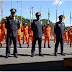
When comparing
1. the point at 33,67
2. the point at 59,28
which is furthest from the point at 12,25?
the point at 33,67

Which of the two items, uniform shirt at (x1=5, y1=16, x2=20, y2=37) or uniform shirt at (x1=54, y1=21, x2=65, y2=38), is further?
uniform shirt at (x1=54, y1=21, x2=65, y2=38)

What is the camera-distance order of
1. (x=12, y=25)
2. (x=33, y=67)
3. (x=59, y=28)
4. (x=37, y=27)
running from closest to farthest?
(x=33, y=67)
(x=12, y=25)
(x=37, y=27)
(x=59, y=28)

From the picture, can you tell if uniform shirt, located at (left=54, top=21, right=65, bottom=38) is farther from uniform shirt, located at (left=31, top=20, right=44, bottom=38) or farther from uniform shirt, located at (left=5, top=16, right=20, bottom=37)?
uniform shirt, located at (left=5, top=16, right=20, bottom=37)

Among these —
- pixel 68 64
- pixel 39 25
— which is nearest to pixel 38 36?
pixel 39 25

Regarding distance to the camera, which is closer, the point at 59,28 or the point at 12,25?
the point at 12,25

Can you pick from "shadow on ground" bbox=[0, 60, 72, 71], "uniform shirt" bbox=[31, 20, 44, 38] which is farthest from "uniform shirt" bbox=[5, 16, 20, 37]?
"shadow on ground" bbox=[0, 60, 72, 71]

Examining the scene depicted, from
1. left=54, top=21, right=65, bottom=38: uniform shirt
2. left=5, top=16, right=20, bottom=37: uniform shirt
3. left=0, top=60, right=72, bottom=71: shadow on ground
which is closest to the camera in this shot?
left=0, top=60, right=72, bottom=71: shadow on ground

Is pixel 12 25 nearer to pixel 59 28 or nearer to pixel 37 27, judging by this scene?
pixel 37 27

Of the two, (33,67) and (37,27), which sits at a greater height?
(37,27)

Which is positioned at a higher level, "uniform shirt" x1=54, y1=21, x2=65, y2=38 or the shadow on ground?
"uniform shirt" x1=54, y1=21, x2=65, y2=38

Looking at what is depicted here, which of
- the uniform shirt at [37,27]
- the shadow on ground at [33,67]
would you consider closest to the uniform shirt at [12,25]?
the uniform shirt at [37,27]

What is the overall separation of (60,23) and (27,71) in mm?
3866

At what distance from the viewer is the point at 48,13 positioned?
3850cm

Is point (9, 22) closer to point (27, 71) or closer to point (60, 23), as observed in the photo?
point (60, 23)
